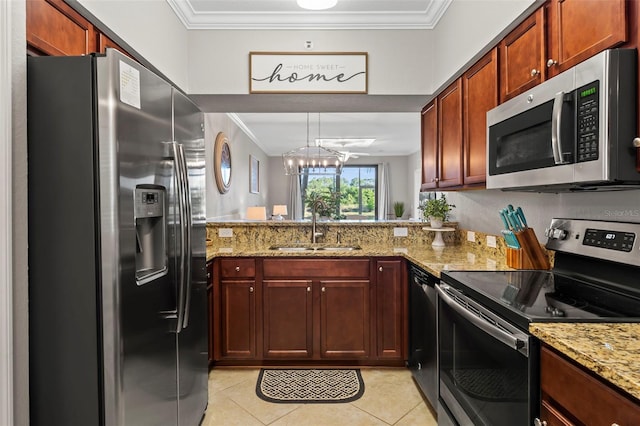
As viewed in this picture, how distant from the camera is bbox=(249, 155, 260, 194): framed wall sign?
7.08m

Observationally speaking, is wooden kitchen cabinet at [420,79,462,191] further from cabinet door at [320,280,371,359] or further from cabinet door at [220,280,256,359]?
cabinet door at [220,280,256,359]

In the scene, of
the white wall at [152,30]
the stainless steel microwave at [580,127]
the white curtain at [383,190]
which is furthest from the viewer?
the white curtain at [383,190]

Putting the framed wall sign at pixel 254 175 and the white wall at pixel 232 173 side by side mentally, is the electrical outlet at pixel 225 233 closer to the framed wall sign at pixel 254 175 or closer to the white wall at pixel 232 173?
the white wall at pixel 232 173

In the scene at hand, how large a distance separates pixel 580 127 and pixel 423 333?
156 centimetres

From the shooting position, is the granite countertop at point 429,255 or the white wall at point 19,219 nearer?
the white wall at point 19,219

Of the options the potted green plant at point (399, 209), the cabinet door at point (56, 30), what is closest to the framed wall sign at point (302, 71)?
the cabinet door at point (56, 30)

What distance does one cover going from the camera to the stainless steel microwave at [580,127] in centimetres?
116

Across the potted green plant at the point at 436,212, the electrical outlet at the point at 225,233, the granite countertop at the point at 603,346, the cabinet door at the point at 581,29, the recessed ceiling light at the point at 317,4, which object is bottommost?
the granite countertop at the point at 603,346

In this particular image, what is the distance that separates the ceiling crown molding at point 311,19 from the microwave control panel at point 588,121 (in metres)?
1.77

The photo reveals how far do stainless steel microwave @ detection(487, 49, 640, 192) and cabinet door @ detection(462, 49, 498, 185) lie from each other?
367 millimetres

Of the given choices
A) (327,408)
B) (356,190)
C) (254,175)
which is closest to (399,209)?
(356,190)

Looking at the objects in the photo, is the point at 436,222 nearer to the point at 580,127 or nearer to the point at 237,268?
the point at 237,268

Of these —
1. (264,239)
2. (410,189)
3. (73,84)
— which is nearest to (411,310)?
(264,239)

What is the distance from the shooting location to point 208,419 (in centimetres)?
225
